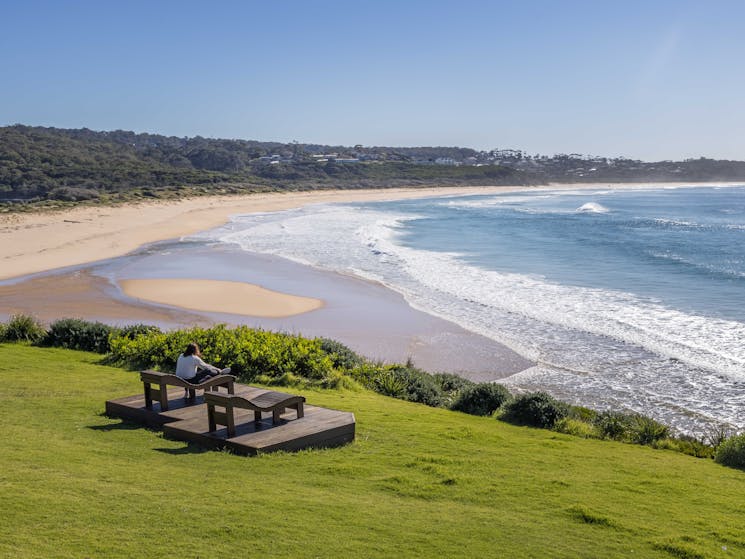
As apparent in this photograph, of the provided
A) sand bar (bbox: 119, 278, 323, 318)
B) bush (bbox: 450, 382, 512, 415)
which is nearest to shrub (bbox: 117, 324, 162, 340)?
sand bar (bbox: 119, 278, 323, 318)

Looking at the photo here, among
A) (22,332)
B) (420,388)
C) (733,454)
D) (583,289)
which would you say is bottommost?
(583,289)

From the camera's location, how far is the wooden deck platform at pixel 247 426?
7227mm

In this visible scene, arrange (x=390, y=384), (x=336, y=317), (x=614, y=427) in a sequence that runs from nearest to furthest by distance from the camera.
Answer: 1. (x=614, y=427)
2. (x=390, y=384)
3. (x=336, y=317)

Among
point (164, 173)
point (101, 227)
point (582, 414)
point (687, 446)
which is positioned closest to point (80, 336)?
point (582, 414)

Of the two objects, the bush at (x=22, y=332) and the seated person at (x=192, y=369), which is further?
the bush at (x=22, y=332)

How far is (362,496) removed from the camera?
238 inches

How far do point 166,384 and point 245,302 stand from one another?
13206 millimetres

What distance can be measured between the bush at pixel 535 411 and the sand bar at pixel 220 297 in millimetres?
10200

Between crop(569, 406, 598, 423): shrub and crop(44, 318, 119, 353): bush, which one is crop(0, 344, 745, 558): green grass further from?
crop(44, 318, 119, 353): bush

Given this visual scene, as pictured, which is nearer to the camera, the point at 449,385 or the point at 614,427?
the point at 614,427

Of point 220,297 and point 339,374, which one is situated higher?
point 339,374

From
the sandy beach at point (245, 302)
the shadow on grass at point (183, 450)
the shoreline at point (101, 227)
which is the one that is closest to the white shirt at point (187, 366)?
the shadow on grass at point (183, 450)

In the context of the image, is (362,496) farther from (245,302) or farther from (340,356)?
(245,302)

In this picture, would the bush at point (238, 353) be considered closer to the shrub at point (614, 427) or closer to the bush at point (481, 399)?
the bush at point (481, 399)
